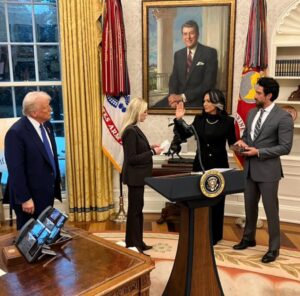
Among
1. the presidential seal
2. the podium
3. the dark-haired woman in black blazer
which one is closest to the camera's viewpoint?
the presidential seal

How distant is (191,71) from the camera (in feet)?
13.3

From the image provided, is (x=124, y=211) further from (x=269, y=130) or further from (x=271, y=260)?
(x=269, y=130)

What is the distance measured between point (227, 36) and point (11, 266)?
3.29 m

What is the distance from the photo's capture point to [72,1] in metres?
3.65

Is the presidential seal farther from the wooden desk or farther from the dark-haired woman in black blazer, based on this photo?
the dark-haired woman in black blazer

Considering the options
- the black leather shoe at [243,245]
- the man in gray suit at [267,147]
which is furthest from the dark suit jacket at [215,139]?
the black leather shoe at [243,245]

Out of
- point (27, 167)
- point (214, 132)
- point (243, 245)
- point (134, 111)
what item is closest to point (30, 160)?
point (27, 167)

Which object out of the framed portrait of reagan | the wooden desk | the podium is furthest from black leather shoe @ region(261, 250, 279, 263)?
the framed portrait of reagan

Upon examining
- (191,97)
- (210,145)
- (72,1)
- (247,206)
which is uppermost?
(72,1)

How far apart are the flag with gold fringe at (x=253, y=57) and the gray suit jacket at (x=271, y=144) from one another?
691mm

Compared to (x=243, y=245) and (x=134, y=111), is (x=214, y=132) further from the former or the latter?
(x=243, y=245)

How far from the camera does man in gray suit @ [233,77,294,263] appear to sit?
2.78 metres

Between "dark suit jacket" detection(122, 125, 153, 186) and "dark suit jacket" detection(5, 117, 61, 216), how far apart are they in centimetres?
61

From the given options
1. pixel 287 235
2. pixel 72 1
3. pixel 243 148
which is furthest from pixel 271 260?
pixel 72 1
